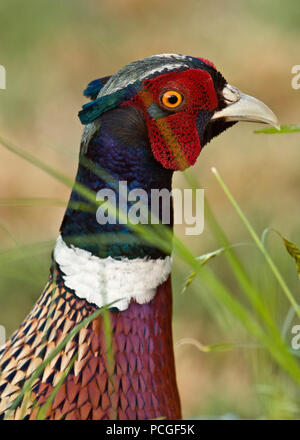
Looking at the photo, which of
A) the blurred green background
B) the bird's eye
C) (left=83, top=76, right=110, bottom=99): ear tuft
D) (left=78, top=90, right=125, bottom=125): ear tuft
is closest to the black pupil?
the bird's eye

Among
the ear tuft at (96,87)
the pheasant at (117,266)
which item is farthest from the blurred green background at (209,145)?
the ear tuft at (96,87)

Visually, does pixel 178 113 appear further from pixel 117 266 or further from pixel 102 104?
pixel 117 266

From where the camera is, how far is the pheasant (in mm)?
1882

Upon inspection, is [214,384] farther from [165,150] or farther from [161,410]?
[165,150]

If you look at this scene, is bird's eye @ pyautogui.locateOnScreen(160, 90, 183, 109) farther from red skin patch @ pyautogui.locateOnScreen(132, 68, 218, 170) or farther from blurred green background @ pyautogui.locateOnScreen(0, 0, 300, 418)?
blurred green background @ pyautogui.locateOnScreen(0, 0, 300, 418)

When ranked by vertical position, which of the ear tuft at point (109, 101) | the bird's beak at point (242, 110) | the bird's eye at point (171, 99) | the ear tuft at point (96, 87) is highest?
the ear tuft at point (96, 87)

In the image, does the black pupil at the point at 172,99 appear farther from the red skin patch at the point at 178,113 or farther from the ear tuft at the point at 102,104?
the ear tuft at the point at 102,104

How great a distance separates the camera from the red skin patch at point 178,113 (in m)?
1.89

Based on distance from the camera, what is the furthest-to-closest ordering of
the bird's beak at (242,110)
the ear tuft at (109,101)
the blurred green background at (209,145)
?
the blurred green background at (209,145) → the bird's beak at (242,110) → the ear tuft at (109,101)

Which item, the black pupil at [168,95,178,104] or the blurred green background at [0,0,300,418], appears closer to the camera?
the black pupil at [168,95,178,104]

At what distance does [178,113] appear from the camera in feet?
6.35

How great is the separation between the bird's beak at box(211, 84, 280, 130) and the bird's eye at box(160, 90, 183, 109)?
14 cm

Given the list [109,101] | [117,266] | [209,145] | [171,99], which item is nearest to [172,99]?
[171,99]

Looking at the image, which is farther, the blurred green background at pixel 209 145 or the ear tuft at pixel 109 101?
the blurred green background at pixel 209 145
